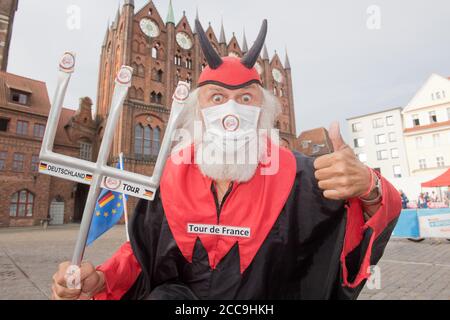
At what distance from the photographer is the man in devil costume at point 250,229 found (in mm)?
1519

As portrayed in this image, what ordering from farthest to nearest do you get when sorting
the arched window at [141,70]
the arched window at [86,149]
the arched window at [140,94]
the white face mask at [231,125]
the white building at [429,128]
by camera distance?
the white building at [429,128], the arched window at [86,149], the arched window at [141,70], the arched window at [140,94], the white face mask at [231,125]

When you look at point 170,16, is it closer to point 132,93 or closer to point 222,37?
point 222,37

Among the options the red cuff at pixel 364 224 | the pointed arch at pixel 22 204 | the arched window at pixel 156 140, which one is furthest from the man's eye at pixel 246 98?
the pointed arch at pixel 22 204

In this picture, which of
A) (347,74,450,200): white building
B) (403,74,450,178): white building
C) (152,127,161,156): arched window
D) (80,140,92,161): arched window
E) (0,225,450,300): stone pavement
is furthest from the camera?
(347,74,450,200): white building

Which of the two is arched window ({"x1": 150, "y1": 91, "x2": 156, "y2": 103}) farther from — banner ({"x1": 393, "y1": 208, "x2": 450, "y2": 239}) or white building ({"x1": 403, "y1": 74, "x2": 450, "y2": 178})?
white building ({"x1": 403, "y1": 74, "x2": 450, "y2": 178})


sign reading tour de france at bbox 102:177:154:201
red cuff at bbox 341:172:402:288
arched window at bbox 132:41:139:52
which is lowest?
red cuff at bbox 341:172:402:288

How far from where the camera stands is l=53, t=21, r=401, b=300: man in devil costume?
152 cm

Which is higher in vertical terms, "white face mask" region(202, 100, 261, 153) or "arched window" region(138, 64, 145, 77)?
"arched window" region(138, 64, 145, 77)

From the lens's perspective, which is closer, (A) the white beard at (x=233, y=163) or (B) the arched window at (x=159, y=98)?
(A) the white beard at (x=233, y=163)

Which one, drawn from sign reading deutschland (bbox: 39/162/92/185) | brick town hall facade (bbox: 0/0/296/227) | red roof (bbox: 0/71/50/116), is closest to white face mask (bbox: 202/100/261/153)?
sign reading deutschland (bbox: 39/162/92/185)

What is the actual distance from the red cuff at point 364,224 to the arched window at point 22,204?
26.0m

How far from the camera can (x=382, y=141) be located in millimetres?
34938

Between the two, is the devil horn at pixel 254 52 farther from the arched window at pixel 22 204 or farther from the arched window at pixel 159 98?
the arched window at pixel 22 204
